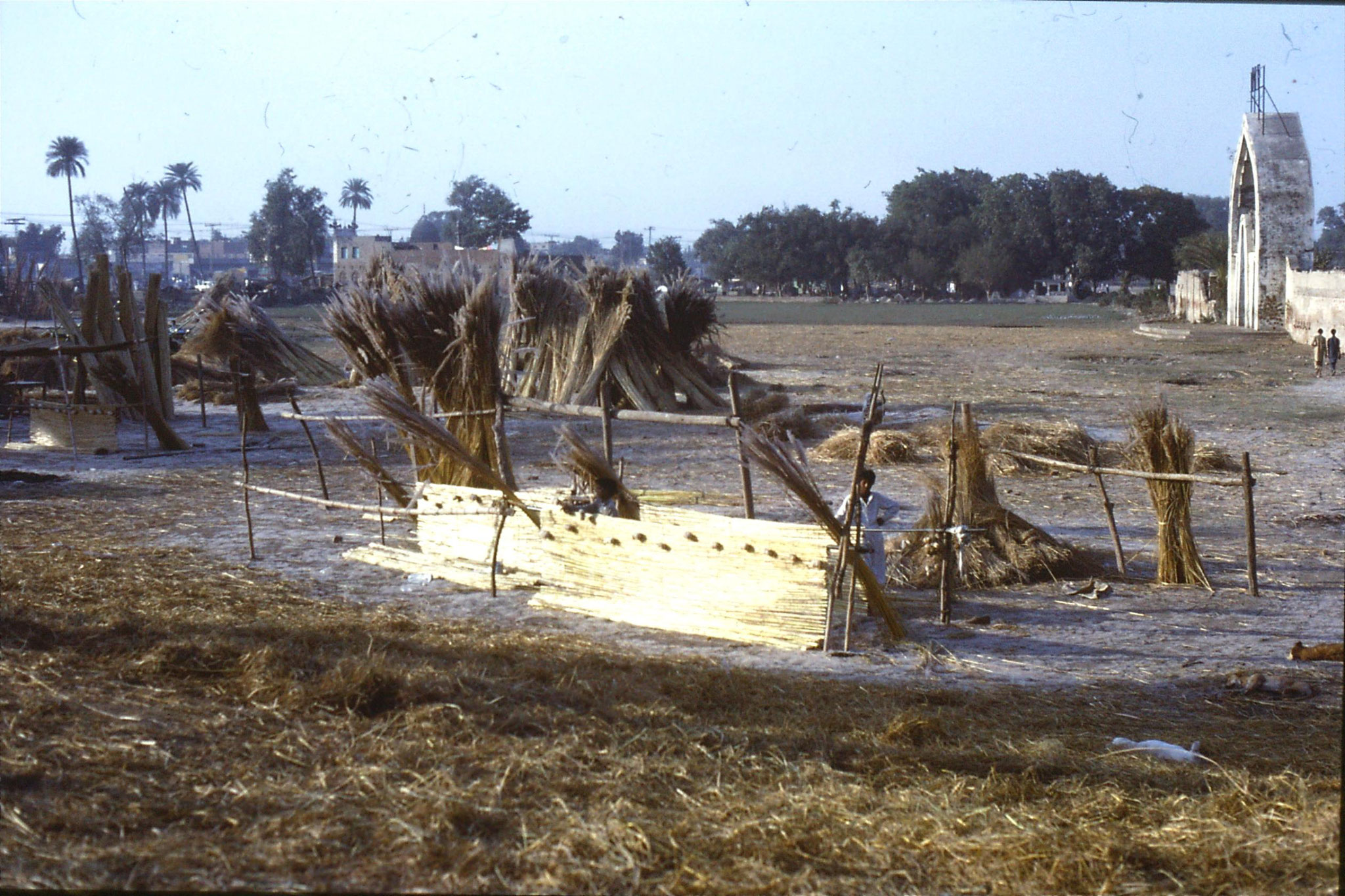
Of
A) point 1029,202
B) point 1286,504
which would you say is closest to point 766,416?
point 1286,504

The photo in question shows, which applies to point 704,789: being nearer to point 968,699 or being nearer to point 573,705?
point 573,705

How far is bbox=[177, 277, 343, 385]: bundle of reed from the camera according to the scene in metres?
17.1

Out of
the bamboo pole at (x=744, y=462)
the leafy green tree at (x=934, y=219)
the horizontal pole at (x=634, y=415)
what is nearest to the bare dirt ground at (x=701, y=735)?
the bamboo pole at (x=744, y=462)

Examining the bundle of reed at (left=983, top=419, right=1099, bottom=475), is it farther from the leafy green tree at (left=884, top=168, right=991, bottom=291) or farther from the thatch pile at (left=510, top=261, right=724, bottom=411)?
the leafy green tree at (left=884, top=168, right=991, bottom=291)

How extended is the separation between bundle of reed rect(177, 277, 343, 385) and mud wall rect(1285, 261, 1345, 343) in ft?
63.1

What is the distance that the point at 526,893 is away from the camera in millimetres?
3037

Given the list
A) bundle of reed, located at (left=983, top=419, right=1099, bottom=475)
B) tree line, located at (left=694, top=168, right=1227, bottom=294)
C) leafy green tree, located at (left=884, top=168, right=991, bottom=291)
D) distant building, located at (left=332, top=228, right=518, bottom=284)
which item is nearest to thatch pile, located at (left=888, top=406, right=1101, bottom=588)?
bundle of reed, located at (left=983, top=419, right=1099, bottom=475)

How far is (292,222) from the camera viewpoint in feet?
219

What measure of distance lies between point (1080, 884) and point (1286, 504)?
21.6ft

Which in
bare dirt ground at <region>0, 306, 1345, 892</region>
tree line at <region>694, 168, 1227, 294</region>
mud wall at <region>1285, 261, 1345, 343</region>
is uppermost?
tree line at <region>694, 168, 1227, 294</region>

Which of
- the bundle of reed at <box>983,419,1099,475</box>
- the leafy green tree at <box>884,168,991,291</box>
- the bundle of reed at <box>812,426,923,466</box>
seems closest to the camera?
the bundle of reed at <box>983,419,1099,475</box>

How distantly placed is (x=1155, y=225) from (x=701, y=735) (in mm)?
61814

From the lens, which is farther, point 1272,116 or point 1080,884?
point 1272,116

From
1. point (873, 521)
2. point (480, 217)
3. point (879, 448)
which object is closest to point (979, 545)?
point (873, 521)
